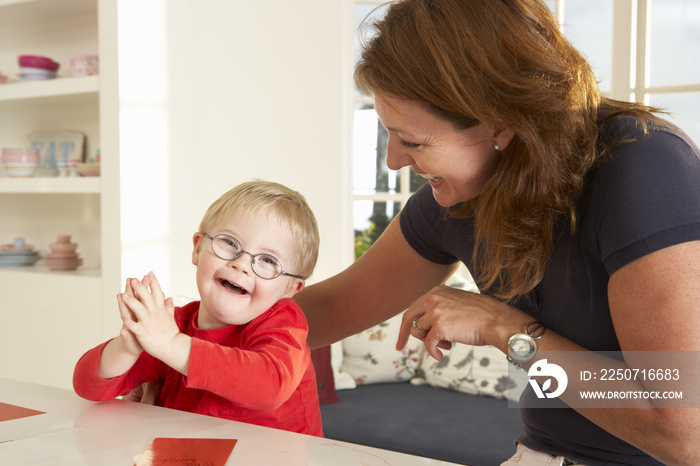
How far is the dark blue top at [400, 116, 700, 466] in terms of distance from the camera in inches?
38.0

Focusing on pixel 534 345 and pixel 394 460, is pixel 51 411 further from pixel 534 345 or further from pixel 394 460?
pixel 534 345

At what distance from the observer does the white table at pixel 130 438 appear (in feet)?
2.81

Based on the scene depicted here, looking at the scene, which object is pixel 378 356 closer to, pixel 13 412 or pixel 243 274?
pixel 243 274

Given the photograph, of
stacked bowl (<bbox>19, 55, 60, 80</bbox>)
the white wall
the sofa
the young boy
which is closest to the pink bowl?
stacked bowl (<bbox>19, 55, 60, 80</bbox>)

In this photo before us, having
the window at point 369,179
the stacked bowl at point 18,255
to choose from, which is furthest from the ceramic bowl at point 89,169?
the window at point 369,179

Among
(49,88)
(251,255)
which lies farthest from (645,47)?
(49,88)

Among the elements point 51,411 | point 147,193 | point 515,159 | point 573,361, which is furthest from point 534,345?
point 147,193

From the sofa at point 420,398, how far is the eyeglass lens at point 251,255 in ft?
4.96

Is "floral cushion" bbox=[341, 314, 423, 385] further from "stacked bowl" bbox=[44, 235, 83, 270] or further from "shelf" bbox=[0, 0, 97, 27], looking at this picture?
"shelf" bbox=[0, 0, 97, 27]

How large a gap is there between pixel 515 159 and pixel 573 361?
352 mm

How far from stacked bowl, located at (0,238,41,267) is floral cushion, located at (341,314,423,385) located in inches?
72.7

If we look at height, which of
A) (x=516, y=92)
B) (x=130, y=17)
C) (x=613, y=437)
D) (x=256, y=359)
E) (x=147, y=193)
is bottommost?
(x=613, y=437)

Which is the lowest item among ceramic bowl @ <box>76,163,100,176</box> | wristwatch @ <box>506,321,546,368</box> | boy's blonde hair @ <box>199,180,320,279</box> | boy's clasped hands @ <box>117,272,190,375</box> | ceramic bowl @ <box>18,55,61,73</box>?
wristwatch @ <box>506,321,546,368</box>

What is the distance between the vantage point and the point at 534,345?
1.10 m
